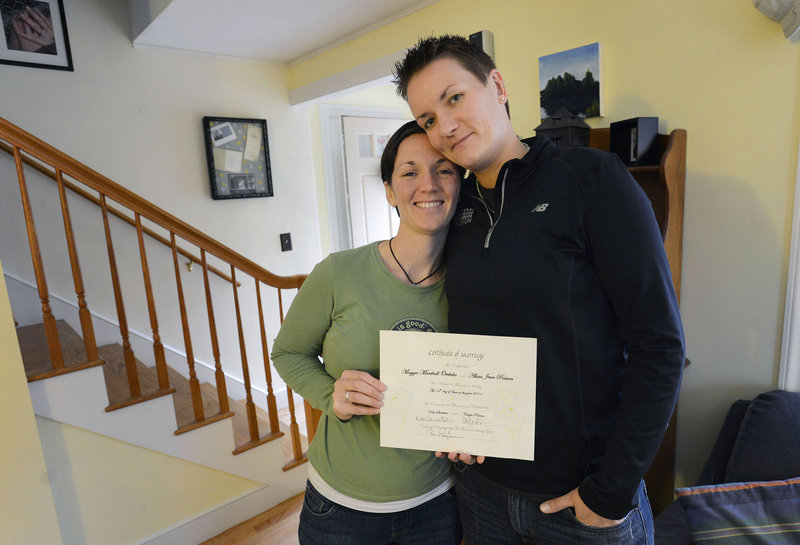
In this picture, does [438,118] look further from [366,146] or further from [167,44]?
[366,146]

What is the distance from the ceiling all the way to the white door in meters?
0.84

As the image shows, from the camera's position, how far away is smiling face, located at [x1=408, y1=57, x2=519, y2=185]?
0.84 m

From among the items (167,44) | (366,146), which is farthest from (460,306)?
(366,146)

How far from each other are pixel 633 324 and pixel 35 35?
10.3 feet

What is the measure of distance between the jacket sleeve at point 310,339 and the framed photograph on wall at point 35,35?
8.08 feet

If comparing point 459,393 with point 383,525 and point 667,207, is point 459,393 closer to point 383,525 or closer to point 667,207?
point 383,525

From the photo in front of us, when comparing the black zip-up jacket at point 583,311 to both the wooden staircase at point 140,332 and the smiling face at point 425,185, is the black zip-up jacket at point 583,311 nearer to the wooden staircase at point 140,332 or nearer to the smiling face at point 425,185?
the smiling face at point 425,185

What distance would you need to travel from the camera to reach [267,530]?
2119 mm

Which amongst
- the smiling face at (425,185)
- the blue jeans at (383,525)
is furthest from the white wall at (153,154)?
the smiling face at (425,185)

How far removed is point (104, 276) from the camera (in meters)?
2.68

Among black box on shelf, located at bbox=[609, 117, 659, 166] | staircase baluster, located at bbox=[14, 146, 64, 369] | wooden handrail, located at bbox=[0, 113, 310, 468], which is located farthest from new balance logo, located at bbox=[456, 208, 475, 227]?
staircase baluster, located at bbox=[14, 146, 64, 369]

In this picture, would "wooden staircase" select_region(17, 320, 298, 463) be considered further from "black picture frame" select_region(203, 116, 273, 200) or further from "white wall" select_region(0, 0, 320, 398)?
"black picture frame" select_region(203, 116, 273, 200)

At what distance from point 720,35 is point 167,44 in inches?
112

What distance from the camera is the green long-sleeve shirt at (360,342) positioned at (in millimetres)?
951
